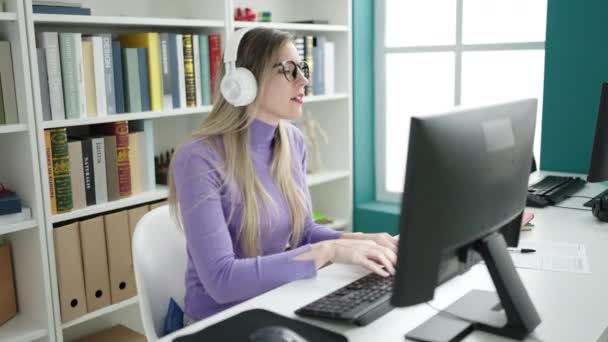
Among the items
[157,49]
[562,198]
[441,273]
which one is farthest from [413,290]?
[157,49]

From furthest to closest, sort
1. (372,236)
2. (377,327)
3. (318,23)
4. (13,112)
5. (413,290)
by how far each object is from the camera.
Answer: (318,23)
(13,112)
(372,236)
(377,327)
(413,290)

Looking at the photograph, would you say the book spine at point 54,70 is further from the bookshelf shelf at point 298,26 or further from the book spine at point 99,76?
the bookshelf shelf at point 298,26

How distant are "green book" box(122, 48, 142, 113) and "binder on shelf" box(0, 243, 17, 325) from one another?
671mm

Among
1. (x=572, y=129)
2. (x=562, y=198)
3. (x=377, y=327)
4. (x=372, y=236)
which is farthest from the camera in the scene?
(x=572, y=129)

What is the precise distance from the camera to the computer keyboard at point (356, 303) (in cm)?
121

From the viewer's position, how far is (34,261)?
7.18 feet

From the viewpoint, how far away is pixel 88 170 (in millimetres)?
2301

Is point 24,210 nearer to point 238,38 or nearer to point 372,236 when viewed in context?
point 238,38

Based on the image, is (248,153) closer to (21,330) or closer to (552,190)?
(21,330)

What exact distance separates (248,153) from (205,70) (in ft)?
3.53

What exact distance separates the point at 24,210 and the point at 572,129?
7.50 ft

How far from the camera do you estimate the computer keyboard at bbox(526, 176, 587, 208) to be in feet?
7.36

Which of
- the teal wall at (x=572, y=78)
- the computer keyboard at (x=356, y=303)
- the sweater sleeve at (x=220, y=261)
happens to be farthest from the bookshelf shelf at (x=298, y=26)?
the computer keyboard at (x=356, y=303)

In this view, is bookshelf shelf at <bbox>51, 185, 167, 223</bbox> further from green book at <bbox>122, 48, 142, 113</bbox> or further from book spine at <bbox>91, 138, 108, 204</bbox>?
green book at <bbox>122, 48, 142, 113</bbox>
